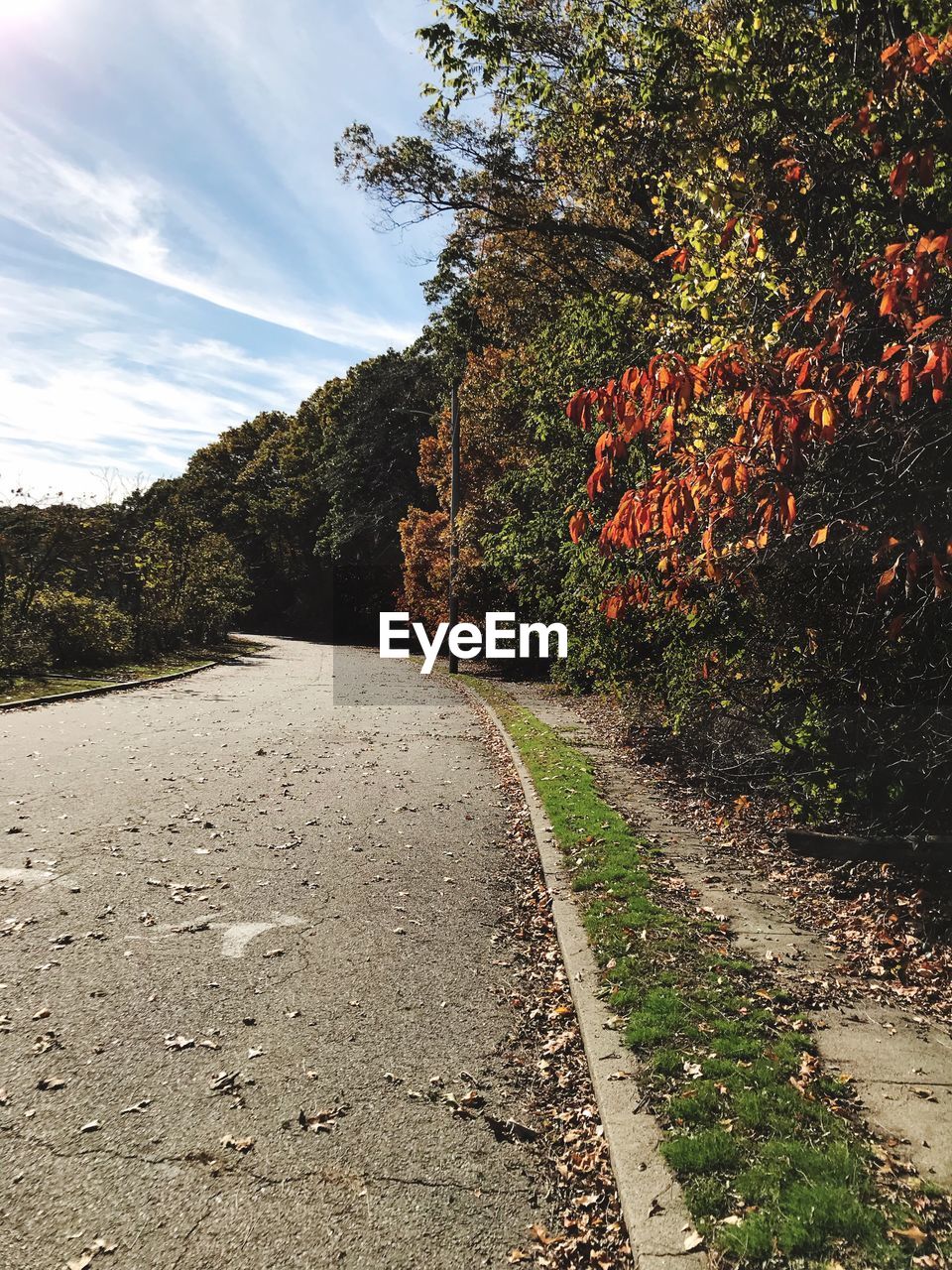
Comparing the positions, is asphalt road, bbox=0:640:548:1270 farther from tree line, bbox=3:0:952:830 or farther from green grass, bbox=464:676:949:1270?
tree line, bbox=3:0:952:830

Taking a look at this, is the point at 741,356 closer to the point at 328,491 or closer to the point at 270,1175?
the point at 270,1175

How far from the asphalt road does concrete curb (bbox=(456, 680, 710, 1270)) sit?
360mm

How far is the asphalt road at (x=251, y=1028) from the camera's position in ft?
10.2

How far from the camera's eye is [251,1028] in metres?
4.49

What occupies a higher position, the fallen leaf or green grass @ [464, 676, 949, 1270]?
green grass @ [464, 676, 949, 1270]

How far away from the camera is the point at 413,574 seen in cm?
3344

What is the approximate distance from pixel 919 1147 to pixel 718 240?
465cm

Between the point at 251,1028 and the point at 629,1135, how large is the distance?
2.01m

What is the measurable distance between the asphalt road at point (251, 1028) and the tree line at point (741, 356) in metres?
2.47

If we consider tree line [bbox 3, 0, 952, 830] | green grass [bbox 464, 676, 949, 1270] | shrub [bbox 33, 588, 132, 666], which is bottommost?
green grass [bbox 464, 676, 949, 1270]

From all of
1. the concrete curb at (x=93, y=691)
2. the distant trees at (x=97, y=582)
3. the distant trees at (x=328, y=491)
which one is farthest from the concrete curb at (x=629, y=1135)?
the distant trees at (x=328, y=491)

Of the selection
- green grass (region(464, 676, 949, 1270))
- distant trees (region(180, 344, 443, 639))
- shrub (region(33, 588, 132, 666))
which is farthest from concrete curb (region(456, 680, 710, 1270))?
distant trees (region(180, 344, 443, 639))

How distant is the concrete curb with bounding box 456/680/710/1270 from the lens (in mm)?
2947

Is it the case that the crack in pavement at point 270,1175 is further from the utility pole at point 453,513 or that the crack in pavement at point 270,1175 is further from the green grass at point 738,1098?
the utility pole at point 453,513
